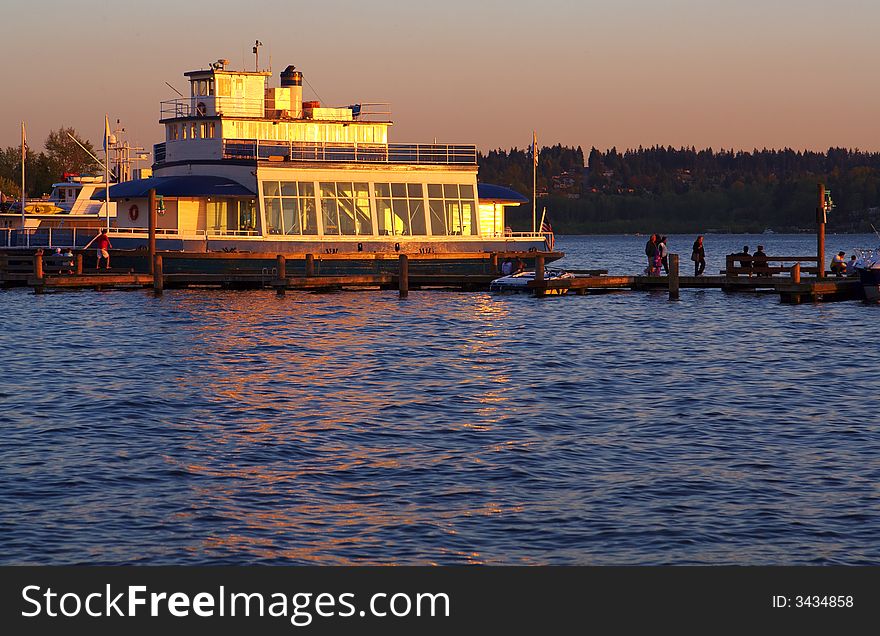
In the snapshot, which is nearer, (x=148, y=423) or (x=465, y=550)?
(x=465, y=550)

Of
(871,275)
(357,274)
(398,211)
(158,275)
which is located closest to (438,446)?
(158,275)

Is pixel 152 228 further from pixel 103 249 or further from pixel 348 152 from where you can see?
pixel 348 152

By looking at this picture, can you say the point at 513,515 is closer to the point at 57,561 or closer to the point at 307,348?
the point at 57,561

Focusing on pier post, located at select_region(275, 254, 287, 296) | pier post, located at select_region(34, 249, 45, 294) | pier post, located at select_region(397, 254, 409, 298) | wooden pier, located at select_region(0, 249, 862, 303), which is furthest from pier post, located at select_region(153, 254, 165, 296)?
pier post, located at select_region(397, 254, 409, 298)

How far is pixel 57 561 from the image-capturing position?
16453 millimetres

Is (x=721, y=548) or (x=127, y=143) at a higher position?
(x=127, y=143)

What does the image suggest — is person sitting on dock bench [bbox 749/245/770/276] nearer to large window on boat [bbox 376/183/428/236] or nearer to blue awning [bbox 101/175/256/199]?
large window on boat [bbox 376/183/428/236]

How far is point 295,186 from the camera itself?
6656 cm

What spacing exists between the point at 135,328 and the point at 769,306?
2630cm

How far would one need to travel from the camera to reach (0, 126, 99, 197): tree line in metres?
144

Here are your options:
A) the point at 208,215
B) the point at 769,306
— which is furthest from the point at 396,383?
the point at 208,215

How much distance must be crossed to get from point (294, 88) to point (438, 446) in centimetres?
5257

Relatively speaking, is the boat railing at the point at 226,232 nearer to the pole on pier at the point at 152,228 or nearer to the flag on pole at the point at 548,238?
the pole on pier at the point at 152,228

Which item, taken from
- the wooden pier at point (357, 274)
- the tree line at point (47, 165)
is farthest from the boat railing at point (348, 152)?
the tree line at point (47, 165)
